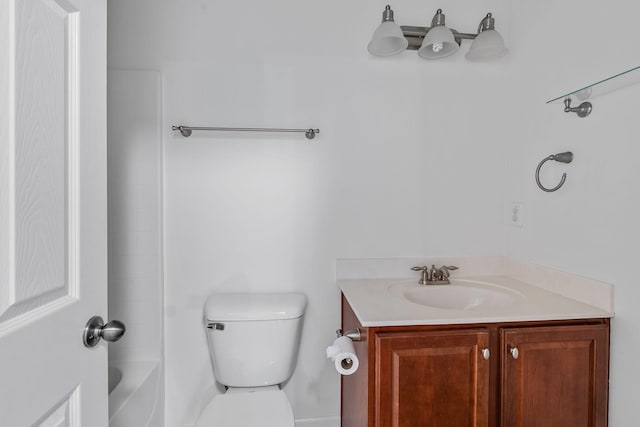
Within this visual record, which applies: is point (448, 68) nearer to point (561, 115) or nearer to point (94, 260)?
point (561, 115)

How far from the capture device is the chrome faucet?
1535 millimetres

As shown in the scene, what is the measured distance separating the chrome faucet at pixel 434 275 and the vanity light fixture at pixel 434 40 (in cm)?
98

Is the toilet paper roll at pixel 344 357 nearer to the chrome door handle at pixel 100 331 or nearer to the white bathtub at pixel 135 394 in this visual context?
the chrome door handle at pixel 100 331

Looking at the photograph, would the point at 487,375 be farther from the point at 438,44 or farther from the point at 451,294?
the point at 438,44

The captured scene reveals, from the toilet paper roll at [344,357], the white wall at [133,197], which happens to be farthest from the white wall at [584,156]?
the white wall at [133,197]

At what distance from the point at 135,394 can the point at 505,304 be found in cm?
147

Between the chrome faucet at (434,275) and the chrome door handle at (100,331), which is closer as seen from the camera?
the chrome door handle at (100,331)

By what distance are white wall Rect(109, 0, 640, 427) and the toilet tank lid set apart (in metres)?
0.09

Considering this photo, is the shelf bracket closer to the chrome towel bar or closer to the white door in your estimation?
the chrome towel bar

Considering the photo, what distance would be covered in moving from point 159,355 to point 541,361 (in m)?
1.53

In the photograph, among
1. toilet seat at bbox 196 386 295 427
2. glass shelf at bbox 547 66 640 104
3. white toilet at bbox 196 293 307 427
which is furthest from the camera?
white toilet at bbox 196 293 307 427

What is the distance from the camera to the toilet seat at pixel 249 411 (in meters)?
1.17

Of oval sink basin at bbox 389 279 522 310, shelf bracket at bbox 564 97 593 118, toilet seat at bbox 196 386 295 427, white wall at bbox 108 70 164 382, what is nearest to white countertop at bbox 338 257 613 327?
oval sink basin at bbox 389 279 522 310

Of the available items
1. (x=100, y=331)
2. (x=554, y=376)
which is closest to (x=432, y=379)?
(x=554, y=376)
